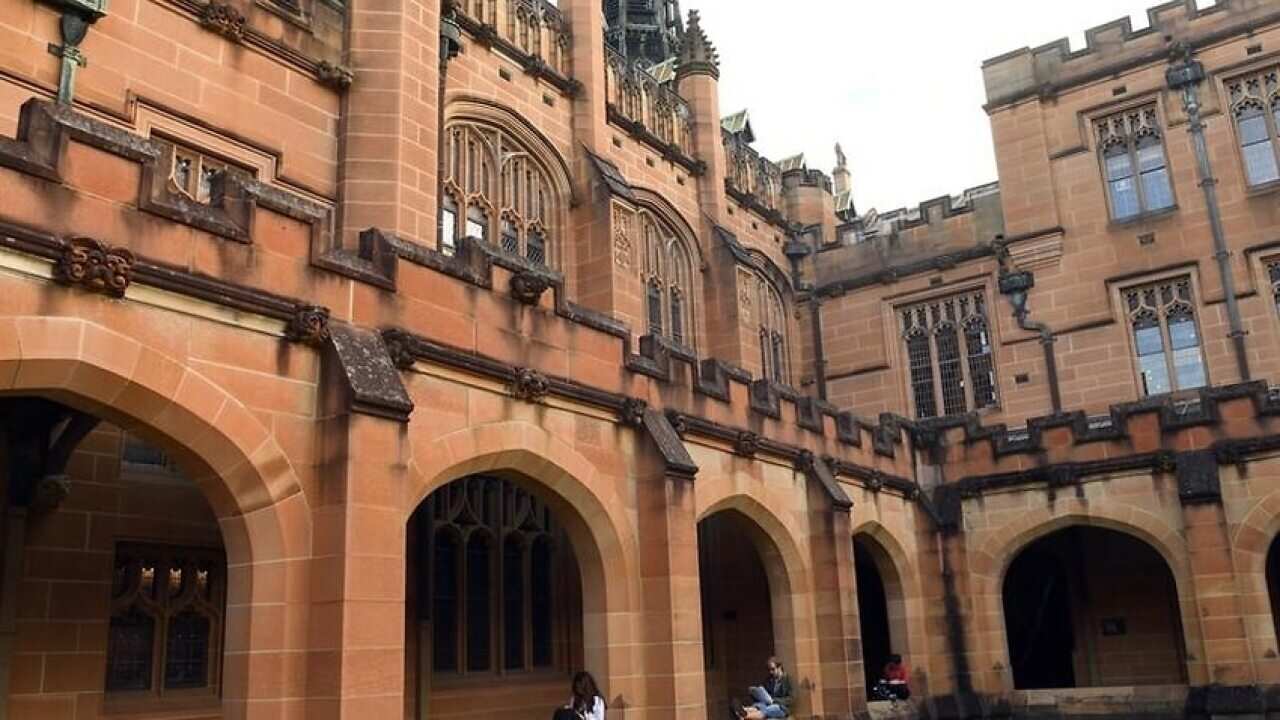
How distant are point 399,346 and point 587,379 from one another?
2884 millimetres

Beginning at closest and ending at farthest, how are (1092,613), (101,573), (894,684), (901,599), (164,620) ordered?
(101,573), (164,620), (894,684), (901,599), (1092,613)

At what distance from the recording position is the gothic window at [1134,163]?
2380 centimetres

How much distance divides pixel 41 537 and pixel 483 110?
10305 mm

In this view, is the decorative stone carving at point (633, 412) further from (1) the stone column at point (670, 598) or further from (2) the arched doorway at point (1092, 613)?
(2) the arched doorway at point (1092, 613)

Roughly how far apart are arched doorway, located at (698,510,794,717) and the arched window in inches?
168

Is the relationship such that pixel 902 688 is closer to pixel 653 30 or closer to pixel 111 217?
pixel 111 217

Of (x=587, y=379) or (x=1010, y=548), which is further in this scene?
(x=1010, y=548)

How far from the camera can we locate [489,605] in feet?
49.6

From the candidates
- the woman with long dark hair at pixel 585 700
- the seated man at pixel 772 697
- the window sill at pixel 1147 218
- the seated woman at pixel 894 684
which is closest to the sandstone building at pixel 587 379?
the window sill at pixel 1147 218

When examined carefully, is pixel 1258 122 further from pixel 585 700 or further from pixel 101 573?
pixel 101 573

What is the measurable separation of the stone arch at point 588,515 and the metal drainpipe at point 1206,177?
1525 centimetres

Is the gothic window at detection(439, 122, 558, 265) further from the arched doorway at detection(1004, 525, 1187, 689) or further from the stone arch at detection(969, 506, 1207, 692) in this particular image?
the arched doorway at detection(1004, 525, 1187, 689)

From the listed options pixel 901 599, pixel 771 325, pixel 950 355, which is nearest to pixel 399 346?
pixel 901 599

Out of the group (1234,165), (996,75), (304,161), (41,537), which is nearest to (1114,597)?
(1234,165)
